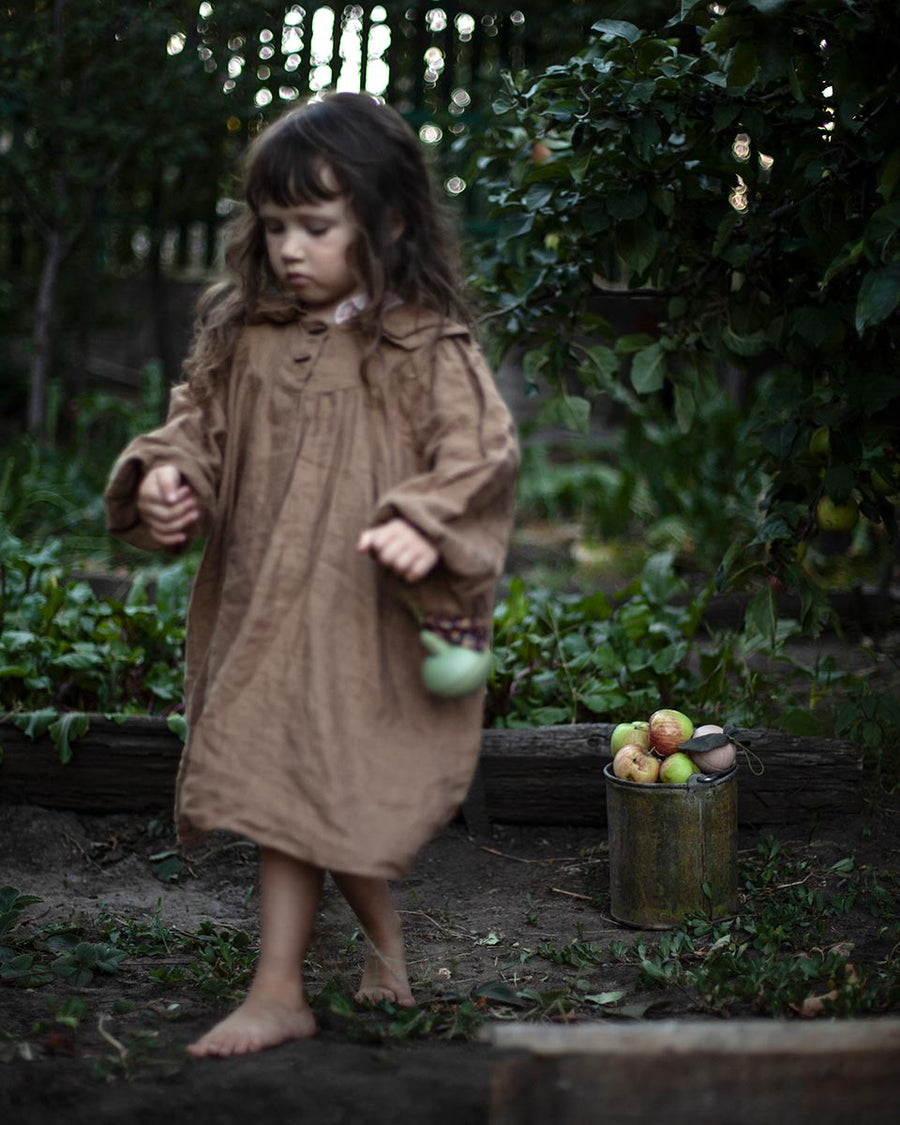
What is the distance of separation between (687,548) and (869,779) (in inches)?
93.1

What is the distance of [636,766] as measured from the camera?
2680mm

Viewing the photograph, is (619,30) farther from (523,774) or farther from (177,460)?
(523,774)

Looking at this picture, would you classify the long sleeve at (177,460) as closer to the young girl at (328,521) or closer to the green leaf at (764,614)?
the young girl at (328,521)

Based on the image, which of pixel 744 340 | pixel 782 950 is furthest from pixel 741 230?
pixel 782 950

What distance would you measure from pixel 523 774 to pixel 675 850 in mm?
568

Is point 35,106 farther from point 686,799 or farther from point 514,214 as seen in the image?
point 686,799

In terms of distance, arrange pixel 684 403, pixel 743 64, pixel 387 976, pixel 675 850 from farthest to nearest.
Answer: pixel 684 403, pixel 675 850, pixel 387 976, pixel 743 64

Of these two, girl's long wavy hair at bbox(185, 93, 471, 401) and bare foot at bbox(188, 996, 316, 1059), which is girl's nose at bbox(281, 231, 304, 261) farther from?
bare foot at bbox(188, 996, 316, 1059)

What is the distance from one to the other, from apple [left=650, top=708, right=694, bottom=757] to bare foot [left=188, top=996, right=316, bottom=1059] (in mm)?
1002

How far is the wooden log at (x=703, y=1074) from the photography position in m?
1.54

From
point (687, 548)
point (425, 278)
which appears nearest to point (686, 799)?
point (425, 278)

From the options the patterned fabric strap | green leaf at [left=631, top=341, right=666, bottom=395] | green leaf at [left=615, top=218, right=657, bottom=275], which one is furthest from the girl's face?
green leaf at [left=631, top=341, right=666, bottom=395]

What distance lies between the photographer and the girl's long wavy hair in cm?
201

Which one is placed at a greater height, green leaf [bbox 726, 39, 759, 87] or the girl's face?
green leaf [bbox 726, 39, 759, 87]
